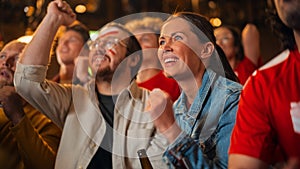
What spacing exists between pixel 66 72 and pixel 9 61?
1.54 feet

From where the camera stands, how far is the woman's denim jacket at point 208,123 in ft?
3.46

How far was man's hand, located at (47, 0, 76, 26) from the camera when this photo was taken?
4.61 feet

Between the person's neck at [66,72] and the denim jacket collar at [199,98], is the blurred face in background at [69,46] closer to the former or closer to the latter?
the person's neck at [66,72]

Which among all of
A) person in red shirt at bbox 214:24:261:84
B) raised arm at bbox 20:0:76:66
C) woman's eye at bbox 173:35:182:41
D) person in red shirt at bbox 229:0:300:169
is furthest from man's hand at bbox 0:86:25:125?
person in red shirt at bbox 214:24:261:84

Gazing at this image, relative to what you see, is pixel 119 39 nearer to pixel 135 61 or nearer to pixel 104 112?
pixel 135 61

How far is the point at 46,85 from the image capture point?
4.60 feet

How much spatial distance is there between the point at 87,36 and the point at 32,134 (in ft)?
2.16

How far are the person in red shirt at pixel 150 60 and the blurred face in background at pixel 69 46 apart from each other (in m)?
0.24

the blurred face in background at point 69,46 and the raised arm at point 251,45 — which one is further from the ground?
the blurred face in background at point 69,46

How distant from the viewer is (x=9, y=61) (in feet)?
4.96

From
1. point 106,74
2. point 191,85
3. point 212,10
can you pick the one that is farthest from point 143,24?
point 212,10

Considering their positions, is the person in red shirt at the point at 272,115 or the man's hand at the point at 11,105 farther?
the man's hand at the point at 11,105

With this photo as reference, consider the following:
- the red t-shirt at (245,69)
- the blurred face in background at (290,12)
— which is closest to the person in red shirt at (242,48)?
the red t-shirt at (245,69)

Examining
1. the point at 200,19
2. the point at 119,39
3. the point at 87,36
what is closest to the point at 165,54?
the point at 200,19
